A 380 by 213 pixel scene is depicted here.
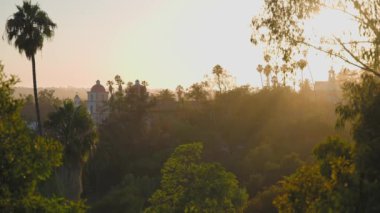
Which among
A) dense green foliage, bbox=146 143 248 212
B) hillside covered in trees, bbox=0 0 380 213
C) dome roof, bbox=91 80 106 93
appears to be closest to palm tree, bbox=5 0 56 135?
hillside covered in trees, bbox=0 0 380 213

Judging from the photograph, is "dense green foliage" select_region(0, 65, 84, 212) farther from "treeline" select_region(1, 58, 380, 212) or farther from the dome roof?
the dome roof

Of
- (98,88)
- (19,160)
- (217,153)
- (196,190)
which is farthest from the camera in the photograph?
(98,88)

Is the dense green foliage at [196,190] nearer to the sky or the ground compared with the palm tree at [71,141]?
nearer to the ground

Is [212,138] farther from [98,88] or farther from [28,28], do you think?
[98,88]

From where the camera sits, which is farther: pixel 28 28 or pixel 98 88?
pixel 98 88

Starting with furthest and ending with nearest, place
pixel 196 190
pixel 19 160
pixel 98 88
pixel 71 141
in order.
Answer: pixel 98 88, pixel 71 141, pixel 196 190, pixel 19 160

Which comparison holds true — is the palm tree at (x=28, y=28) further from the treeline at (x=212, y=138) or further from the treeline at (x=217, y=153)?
the treeline at (x=212, y=138)

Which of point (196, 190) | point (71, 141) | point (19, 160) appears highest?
point (71, 141)

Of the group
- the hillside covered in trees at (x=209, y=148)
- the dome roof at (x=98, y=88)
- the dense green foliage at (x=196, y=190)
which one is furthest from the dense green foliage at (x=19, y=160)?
the dome roof at (x=98, y=88)

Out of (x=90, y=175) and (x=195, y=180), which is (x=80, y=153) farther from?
(x=90, y=175)

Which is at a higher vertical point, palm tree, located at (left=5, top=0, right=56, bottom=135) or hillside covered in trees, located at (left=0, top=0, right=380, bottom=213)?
palm tree, located at (left=5, top=0, right=56, bottom=135)

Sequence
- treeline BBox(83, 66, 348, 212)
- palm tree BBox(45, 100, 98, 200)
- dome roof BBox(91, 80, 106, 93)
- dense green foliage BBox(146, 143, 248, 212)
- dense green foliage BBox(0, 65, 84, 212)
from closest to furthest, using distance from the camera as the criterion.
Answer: dense green foliage BBox(0, 65, 84, 212), dense green foliage BBox(146, 143, 248, 212), palm tree BBox(45, 100, 98, 200), treeline BBox(83, 66, 348, 212), dome roof BBox(91, 80, 106, 93)

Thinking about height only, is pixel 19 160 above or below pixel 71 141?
below

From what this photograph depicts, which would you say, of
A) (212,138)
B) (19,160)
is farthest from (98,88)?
(19,160)
